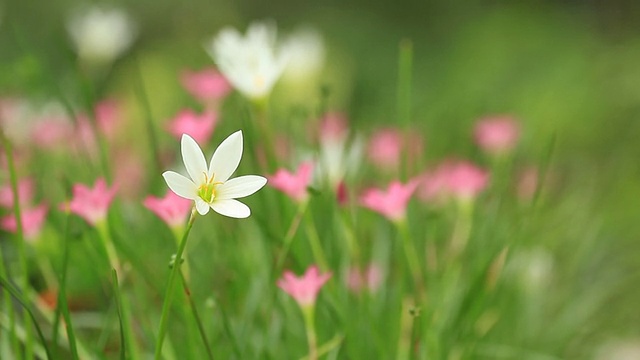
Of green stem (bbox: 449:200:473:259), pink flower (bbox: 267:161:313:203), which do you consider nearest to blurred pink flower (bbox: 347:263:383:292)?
green stem (bbox: 449:200:473:259)

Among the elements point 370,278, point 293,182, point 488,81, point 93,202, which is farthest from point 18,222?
point 488,81


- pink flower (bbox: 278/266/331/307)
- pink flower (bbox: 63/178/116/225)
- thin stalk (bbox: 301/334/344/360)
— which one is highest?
pink flower (bbox: 63/178/116/225)

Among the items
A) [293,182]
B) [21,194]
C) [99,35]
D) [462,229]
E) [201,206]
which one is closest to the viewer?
[201,206]

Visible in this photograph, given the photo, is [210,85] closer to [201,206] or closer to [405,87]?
[405,87]

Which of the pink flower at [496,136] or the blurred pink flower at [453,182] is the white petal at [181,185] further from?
the pink flower at [496,136]

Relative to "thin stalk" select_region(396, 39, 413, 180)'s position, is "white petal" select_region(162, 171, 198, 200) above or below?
below

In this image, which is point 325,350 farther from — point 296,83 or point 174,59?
point 174,59

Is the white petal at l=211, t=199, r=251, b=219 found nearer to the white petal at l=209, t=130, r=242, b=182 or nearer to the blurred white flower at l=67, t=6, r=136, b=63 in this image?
the white petal at l=209, t=130, r=242, b=182
